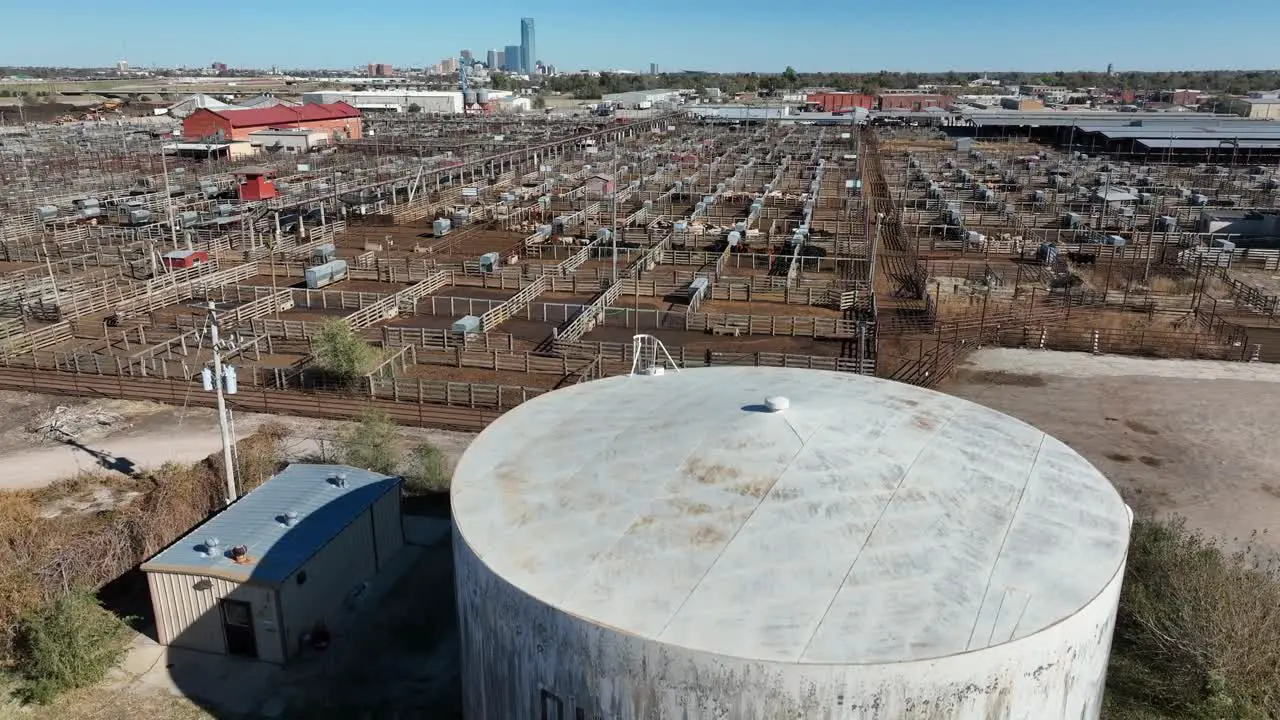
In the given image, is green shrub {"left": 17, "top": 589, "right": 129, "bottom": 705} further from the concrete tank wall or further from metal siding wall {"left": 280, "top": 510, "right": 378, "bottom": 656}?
the concrete tank wall

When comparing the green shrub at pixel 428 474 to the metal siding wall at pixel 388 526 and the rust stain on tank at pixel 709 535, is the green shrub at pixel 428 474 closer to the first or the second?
the metal siding wall at pixel 388 526

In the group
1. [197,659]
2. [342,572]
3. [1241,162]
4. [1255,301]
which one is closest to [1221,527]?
[342,572]

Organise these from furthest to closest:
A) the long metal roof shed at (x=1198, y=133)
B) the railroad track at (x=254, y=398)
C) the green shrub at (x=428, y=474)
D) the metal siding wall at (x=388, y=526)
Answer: the long metal roof shed at (x=1198, y=133) < the railroad track at (x=254, y=398) < the green shrub at (x=428, y=474) < the metal siding wall at (x=388, y=526)

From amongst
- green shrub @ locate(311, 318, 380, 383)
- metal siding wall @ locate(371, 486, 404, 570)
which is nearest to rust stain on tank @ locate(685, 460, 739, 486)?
metal siding wall @ locate(371, 486, 404, 570)

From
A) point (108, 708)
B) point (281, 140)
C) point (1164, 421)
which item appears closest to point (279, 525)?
point (108, 708)

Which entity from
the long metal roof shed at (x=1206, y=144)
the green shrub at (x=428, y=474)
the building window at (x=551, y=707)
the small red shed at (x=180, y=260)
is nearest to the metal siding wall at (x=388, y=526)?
the green shrub at (x=428, y=474)

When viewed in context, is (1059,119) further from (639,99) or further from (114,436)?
(114,436)
